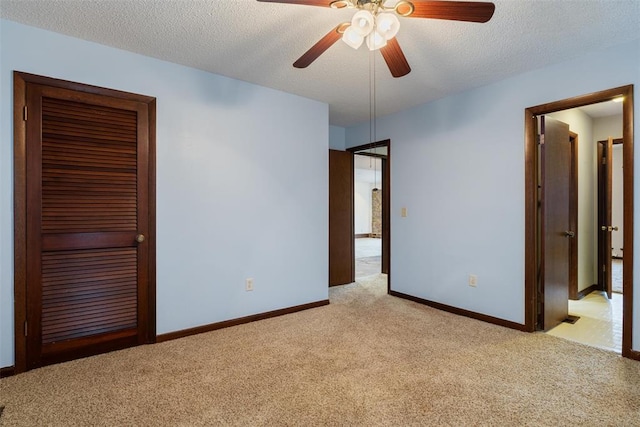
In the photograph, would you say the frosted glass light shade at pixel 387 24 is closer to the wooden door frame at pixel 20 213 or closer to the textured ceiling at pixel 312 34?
the textured ceiling at pixel 312 34

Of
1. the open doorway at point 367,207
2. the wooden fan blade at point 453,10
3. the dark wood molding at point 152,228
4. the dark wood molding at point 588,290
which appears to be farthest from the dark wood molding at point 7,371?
the open doorway at point 367,207

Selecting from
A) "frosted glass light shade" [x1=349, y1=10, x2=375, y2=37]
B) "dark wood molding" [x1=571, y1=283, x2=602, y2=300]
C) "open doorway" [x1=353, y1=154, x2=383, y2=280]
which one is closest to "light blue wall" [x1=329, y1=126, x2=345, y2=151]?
"frosted glass light shade" [x1=349, y1=10, x2=375, y2=37]

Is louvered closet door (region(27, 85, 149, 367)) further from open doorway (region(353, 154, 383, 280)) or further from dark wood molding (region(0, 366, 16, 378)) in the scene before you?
open doorway (region(353, 154, 383, 280))

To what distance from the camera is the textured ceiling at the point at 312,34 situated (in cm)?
193

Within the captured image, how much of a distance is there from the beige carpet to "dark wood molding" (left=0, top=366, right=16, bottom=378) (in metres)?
0.09

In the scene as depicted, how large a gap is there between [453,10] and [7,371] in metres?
3.39

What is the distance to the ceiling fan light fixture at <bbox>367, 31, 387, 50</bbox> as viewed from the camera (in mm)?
1649

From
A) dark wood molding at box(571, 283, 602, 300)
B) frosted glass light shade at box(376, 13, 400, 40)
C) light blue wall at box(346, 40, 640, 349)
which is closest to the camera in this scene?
frosted glass light shade at box(376, 13, 400, 40)

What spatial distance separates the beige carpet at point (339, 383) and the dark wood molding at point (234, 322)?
0.07 m

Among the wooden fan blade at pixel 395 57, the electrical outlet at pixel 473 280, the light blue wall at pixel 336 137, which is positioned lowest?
the electrical outlet at pixel 473 280

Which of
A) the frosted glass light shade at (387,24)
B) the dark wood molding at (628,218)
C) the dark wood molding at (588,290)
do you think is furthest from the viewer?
the dark wood molding at (588,290)

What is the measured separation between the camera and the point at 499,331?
9.34 feet

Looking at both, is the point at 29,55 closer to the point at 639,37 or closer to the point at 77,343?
the point at 77,343

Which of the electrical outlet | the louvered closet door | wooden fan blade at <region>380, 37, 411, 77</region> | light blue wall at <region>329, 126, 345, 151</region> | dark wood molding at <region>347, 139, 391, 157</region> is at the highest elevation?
light blue wall at <region>329, 126, 345, 151</region>
